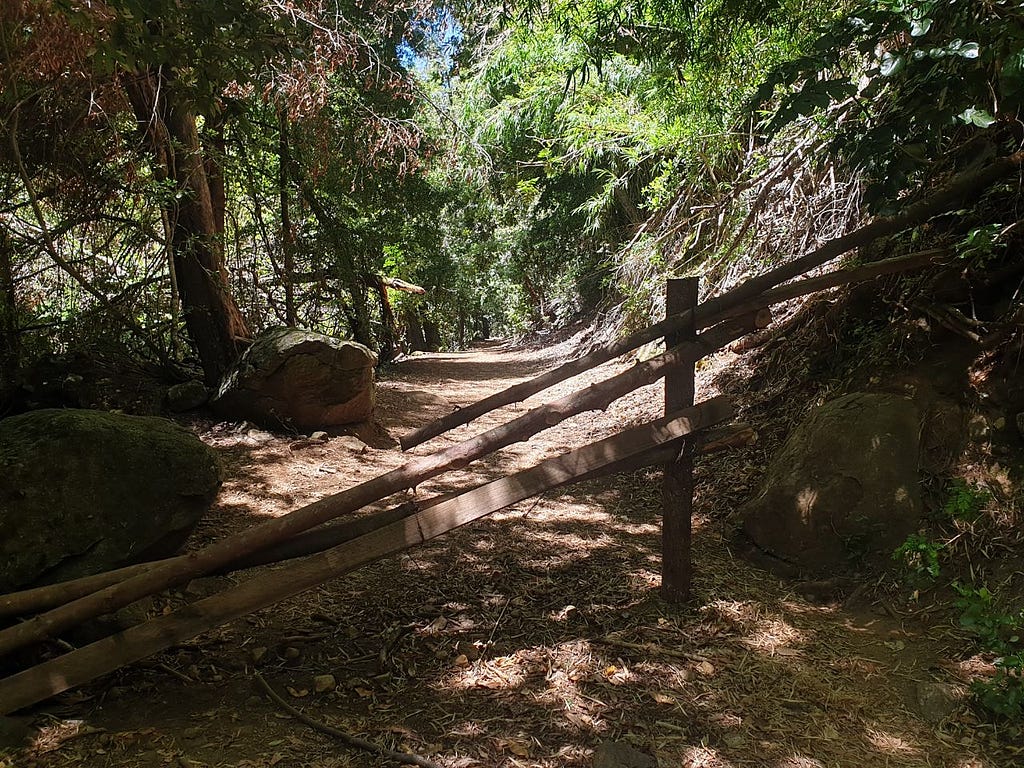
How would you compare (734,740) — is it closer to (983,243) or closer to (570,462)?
(570,462)

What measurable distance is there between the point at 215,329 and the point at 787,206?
6392 millimetres

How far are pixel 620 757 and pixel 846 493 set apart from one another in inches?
83.9

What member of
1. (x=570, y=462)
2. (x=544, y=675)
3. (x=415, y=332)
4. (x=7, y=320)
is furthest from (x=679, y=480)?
(x=415, y=332)

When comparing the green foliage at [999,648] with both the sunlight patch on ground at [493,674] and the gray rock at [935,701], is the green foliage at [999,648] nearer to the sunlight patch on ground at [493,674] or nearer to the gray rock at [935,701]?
the gray rock at [935,701]

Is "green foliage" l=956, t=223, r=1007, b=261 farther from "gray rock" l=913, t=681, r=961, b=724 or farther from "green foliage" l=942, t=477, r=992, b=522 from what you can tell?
"gray rock" l=913, t=681, r=961, b=724

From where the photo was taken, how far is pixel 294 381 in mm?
6570

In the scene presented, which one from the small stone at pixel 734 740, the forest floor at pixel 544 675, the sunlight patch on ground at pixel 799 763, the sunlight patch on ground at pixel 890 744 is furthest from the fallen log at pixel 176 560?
the sunlight patch on ground at pixel 890 744

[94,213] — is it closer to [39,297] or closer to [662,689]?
[39,297]

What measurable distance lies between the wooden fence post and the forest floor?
0.20 metres

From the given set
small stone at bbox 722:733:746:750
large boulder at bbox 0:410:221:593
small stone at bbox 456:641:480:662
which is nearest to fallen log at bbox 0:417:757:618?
large boulder at bbox 0:410:221:593

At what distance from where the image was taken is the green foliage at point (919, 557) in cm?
300

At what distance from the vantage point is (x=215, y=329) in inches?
275

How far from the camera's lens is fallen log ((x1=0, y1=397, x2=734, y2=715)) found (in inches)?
93.8

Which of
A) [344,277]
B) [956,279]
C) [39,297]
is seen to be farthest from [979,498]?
[344,277]
